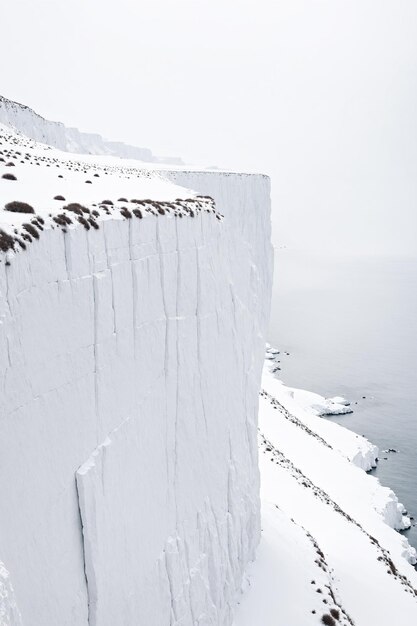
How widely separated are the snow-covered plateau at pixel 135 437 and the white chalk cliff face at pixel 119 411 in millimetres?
53

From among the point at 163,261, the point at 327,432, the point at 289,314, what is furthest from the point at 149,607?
the point at 289,314

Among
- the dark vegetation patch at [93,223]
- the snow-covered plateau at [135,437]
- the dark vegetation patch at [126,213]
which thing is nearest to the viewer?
the snow-covered plateau at [135,437]

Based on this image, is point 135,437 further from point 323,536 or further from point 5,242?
point 323,536

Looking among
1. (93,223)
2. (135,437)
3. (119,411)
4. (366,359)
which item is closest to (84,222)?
(93,223)

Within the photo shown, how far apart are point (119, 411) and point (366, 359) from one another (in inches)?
3407

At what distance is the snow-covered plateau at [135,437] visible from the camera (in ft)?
37.9

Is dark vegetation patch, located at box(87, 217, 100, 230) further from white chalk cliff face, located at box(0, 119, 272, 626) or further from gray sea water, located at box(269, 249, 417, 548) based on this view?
gray sea water, located at box(269, 249, 417, 548)

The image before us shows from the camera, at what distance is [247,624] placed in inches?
895

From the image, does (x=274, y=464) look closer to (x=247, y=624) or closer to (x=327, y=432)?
(x=327, y=432)

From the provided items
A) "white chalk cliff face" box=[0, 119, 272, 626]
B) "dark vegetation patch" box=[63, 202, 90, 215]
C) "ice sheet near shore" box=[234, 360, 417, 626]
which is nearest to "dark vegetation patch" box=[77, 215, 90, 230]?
"white chalk cliff face" box=[0, 119, 272, 626]

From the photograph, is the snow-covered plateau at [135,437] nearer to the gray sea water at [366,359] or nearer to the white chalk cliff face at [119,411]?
the white chalk cliff face at [119,411]

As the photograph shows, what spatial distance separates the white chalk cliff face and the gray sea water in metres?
31.9

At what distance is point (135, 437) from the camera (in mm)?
16266

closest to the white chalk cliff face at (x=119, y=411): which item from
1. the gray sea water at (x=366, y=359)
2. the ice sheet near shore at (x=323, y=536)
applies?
the ice sheet near shore at (x=323, y=536)
